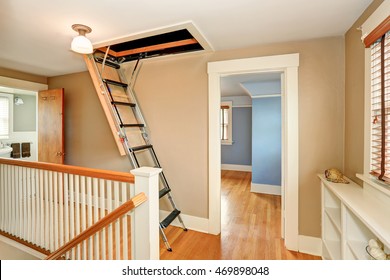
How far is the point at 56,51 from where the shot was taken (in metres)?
2.43

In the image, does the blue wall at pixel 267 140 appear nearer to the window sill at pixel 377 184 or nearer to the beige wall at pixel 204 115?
the beige wall at pixel 204 115

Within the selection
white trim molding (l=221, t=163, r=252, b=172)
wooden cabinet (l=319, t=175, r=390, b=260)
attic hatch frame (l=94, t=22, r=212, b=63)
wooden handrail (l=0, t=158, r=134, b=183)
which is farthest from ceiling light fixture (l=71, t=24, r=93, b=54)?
white trim molding (l=221, t=163, r=252, b=172)

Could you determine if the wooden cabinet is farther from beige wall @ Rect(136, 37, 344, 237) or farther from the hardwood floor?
the hardwood floor

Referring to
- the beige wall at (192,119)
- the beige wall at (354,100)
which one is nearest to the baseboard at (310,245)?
the beige wall at (192,119)

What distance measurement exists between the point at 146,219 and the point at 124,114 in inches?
63.2

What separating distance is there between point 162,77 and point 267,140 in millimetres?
2611

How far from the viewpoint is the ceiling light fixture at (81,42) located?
1729 millimetres

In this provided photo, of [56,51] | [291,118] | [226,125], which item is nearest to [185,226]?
[291,118]

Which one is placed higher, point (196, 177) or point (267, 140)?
point (267, 140)

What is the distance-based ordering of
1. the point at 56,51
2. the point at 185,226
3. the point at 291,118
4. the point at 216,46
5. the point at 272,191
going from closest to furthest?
the point at 291,118
the point at 216,46
the point at 56,51
the point at 185,226
the point at 272,191

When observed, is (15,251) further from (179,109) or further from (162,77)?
(162,77)

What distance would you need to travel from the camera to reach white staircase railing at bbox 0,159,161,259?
1361 millimetres

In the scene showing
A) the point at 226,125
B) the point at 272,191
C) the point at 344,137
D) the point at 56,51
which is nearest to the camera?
the point at 344,137

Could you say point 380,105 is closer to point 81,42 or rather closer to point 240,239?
point 240,239
